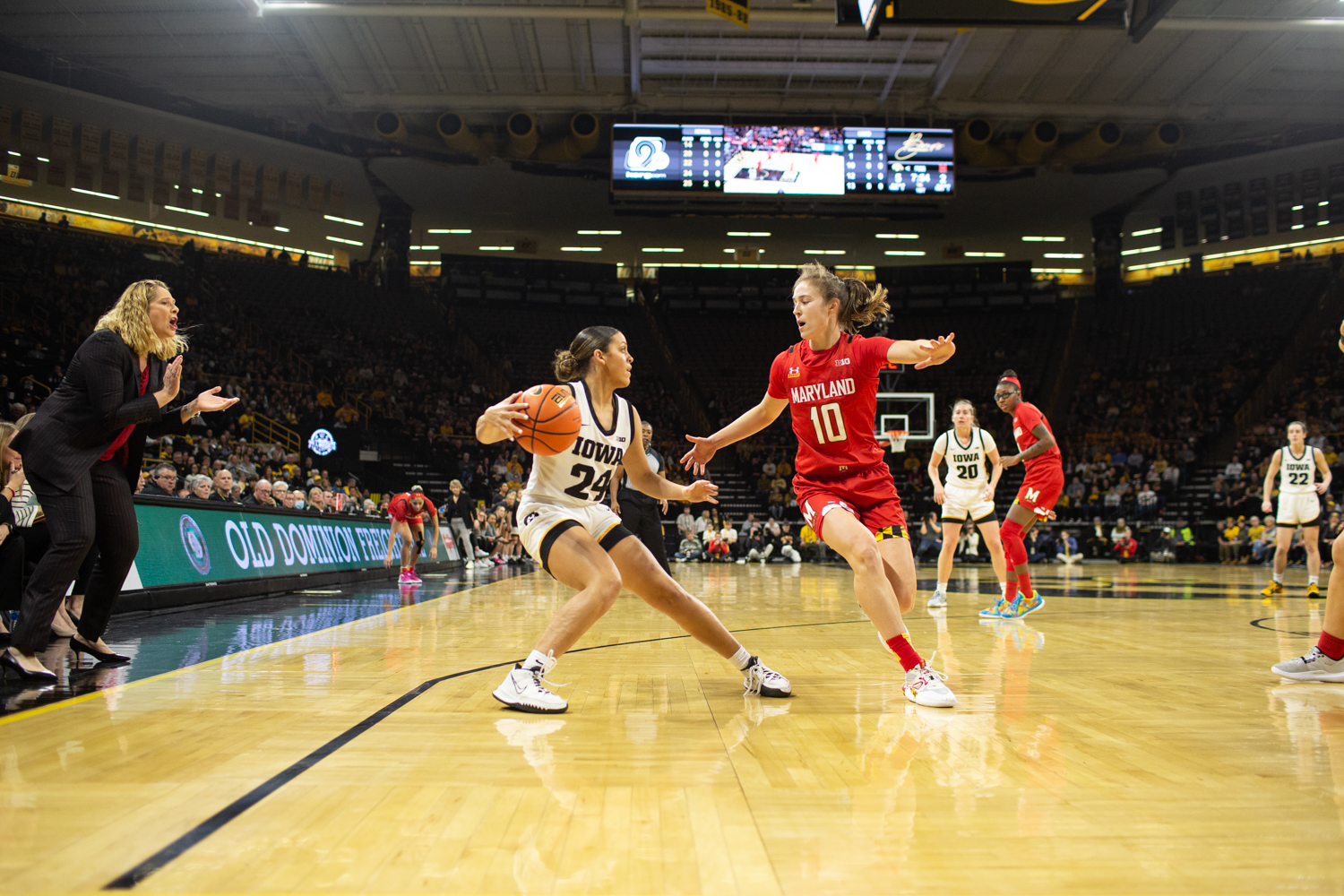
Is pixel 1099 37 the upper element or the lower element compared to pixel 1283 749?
upper

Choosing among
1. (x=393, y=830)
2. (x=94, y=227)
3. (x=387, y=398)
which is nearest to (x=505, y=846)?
(x=393, y=830)

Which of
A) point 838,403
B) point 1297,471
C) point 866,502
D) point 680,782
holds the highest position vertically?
point 838,403

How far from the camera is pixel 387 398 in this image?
2783 centimetres

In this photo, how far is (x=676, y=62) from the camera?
20.2 meters

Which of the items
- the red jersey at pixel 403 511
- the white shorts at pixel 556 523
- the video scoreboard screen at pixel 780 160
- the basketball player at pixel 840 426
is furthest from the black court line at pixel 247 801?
the video scoreboard screen at pixel 780 160

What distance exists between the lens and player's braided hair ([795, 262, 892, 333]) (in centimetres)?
429

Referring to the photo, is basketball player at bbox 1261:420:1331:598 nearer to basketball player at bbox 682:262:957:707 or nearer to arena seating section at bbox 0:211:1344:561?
basketball player at bbox 682:262:957:707

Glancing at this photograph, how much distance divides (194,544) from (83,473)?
459 centimetres

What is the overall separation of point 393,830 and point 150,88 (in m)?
27.3

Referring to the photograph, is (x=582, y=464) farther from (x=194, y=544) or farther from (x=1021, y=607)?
(x=194, y=544)

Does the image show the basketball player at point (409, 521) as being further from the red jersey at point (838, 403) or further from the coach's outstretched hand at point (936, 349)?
the coach's outstretched hand at point (936, 349)

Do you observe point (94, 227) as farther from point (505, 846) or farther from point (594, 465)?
point (505, 846)

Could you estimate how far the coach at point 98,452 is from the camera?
12.8 feet

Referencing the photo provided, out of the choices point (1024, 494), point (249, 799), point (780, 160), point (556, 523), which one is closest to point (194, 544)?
point (556, 523)
